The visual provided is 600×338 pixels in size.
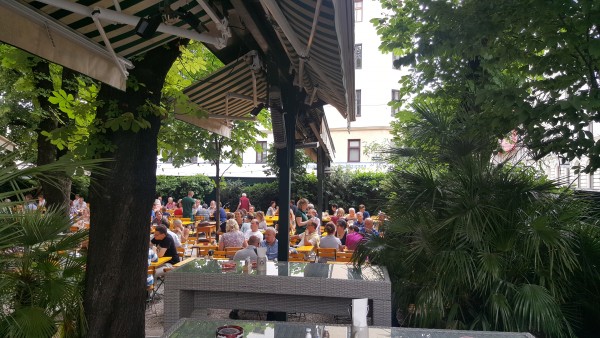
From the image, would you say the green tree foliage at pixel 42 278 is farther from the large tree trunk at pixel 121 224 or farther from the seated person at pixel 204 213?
the seated person at pixel 204 213

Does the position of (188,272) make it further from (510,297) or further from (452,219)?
(510,297)

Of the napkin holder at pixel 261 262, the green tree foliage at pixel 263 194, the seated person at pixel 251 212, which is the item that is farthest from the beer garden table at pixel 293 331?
the green tree foliage at pixel 263 194

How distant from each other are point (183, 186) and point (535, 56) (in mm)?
26108

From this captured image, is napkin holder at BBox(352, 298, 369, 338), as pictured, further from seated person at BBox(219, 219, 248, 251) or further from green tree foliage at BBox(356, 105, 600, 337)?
seated person at BBox(219, 219, 248, 251)

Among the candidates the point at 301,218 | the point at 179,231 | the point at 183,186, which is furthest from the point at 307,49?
the point at 183,186

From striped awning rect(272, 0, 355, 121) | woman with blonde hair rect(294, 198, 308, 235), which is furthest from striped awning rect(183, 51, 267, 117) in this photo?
woman with blonde hair rect(294, 198, 308, 235)

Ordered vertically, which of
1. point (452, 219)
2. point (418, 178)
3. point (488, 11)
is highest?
point (488, 11)

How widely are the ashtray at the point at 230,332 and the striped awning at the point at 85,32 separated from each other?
1.96 m

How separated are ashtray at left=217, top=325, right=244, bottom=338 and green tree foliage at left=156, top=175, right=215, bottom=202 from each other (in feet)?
91.1

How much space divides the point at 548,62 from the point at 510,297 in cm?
287

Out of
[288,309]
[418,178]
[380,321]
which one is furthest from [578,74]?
[288,309]

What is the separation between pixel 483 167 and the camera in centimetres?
599

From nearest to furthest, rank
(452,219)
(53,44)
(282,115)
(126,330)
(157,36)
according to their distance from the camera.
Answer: (53,44) < (157,36) < (126,330) < (452,219) < (282,115)

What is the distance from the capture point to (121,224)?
458cm
